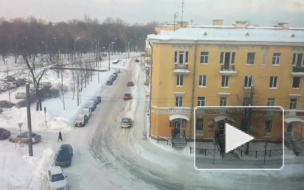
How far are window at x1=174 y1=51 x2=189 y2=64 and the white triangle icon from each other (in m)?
2.91

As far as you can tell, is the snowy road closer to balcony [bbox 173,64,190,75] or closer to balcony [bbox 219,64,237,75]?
balcony [bbox 173,64,190,75]

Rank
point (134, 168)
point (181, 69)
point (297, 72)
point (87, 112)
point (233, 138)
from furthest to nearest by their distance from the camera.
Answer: point (87, 112) < point (181, 69) < point (134, 168) < point (297, 72) < point (233, 138)

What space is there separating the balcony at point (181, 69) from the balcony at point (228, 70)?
47cm

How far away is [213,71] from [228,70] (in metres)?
0.23

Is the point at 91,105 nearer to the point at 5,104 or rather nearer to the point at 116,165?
the point at 5,104

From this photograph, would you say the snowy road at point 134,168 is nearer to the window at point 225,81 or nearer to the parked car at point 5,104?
the window at point 225,81

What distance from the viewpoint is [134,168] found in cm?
398

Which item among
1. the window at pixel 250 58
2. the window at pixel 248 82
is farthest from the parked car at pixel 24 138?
the window at pixel 250 58

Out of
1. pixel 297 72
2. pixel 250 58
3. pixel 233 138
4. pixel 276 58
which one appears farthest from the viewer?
pixel 250 58

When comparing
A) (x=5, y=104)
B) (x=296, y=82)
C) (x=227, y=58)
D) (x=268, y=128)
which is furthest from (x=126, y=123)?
(x=268, y=128)

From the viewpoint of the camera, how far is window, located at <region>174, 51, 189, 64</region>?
4.39 m

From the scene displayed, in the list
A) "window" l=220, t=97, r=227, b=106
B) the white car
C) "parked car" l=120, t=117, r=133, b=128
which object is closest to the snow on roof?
"window" l=220, t=97, r=227, b=106

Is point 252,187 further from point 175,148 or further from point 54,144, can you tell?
point 54,144

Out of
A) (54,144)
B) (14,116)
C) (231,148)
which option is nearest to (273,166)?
(231,148)
